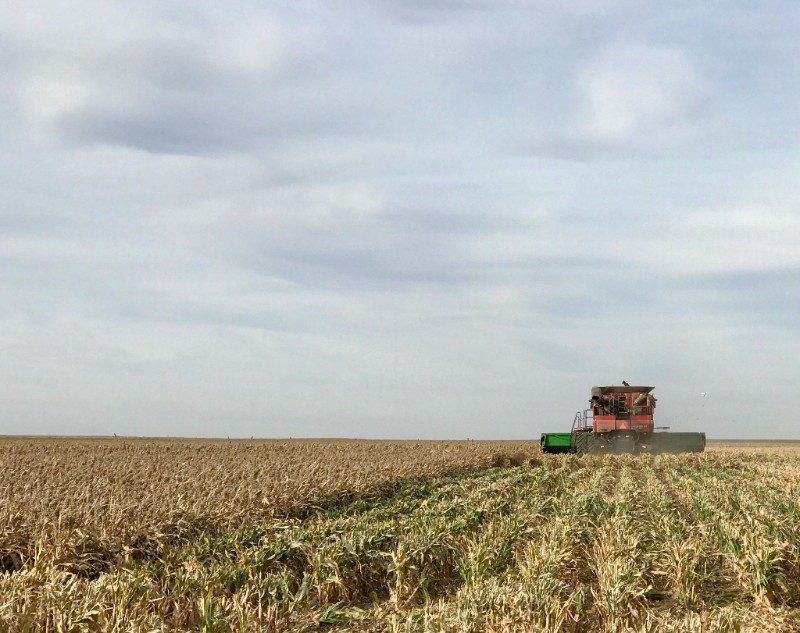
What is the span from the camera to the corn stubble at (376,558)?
807 centimetres

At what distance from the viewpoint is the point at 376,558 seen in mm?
11445

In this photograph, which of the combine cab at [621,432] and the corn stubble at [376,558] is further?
the combine cab at [621,432]

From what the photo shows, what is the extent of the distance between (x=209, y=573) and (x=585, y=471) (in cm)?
2183

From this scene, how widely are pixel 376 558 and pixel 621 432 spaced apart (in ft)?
102

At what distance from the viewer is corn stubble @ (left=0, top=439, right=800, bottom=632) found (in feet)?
26.5

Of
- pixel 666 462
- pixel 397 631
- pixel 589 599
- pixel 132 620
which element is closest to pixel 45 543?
pixel 132 620

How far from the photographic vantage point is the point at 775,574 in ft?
34.7

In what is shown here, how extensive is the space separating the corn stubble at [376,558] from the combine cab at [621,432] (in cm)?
1959

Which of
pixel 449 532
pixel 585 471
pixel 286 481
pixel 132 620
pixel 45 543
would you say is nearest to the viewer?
pixel 132 620

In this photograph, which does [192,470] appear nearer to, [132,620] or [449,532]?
[449,532]

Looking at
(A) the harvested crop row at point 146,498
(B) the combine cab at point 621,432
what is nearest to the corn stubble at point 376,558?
(A) the harvested crop row at point 146,498

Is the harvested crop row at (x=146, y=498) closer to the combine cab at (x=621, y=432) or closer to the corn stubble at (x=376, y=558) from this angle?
the corn stubble at (x=376, y=558)

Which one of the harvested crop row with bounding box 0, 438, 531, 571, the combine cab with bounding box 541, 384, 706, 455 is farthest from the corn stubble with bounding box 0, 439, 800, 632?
the combine cab with bounding box 541, 384, 706, 455

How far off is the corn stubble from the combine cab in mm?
19594
